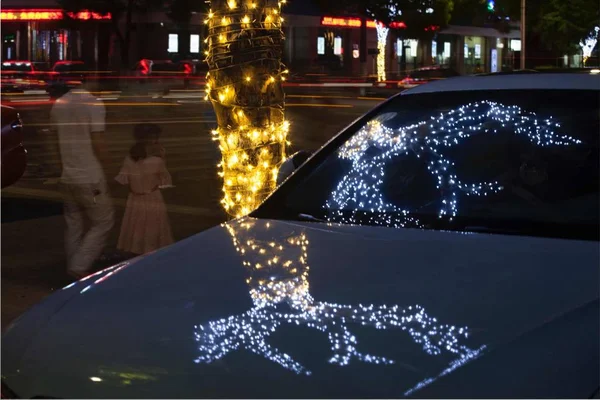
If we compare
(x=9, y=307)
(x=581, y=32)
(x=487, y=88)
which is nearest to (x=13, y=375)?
(x=487, y=88)

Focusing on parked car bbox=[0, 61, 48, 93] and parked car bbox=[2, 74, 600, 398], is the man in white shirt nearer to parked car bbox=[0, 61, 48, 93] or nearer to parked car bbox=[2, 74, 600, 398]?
parked car bbox=[2, 74, 600, 398]

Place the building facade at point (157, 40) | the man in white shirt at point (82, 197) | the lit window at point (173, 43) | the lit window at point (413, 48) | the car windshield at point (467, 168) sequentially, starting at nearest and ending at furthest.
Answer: the car windshield at point (467, 168), the man in white shirt at point (82, 197), the building facade at point (157, 40), the lit window at point (173, 43), the lit window at point (413, 48)

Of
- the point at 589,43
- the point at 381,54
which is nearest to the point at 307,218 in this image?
the point at 589,43

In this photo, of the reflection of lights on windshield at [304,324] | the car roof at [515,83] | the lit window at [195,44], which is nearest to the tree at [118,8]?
the lit window at [195,44]

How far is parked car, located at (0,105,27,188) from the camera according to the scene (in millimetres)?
11297

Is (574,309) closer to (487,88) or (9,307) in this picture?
(487,88)

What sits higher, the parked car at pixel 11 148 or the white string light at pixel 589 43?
the white string light at pixel 589 43

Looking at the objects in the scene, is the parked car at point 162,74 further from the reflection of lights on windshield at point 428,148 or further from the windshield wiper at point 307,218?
the windshield wiper at point 307,218

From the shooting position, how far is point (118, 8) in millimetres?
56344

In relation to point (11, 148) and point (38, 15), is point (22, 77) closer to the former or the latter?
point (38, 15)

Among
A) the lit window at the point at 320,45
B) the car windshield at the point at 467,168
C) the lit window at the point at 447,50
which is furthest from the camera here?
the lit window at the point at 447,50

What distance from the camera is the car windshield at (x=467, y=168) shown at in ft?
13.1

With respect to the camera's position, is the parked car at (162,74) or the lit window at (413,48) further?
the lit window at (413,48)

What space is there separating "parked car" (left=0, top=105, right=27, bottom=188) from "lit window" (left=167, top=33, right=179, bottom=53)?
5493cm
